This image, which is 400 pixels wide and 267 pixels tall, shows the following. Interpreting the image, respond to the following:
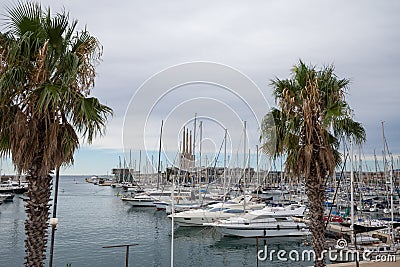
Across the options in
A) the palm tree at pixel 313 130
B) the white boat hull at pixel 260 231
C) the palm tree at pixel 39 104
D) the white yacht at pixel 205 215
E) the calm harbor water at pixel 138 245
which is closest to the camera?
the palm tree at pixel 39 104

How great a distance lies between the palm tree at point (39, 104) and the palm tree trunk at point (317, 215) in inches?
268

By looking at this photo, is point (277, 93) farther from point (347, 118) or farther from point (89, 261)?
point (89, 261)

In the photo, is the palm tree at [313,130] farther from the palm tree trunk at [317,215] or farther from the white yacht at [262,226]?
the white yacht at [262,226]

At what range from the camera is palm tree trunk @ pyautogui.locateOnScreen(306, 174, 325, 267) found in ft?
37.2

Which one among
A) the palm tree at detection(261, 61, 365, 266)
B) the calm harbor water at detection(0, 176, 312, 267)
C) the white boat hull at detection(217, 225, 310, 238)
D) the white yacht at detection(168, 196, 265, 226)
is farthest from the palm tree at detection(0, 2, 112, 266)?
the white yacht at detection(168, 196, 265, 226)

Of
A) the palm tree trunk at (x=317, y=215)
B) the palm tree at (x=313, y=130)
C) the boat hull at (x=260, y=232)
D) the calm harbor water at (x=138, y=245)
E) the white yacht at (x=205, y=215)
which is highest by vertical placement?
the palm tree at (x=313, y=130)

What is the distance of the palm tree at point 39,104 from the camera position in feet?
26.7

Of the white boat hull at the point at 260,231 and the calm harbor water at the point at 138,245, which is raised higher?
the white boat hull at the point at 260,231

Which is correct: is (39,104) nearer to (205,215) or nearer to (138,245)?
(138,245)

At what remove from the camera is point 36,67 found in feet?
27.9

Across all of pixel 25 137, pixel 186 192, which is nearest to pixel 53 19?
pixel 25 137

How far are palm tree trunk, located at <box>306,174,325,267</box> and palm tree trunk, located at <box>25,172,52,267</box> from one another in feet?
24.8

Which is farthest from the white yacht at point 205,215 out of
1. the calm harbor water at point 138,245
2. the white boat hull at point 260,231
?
the white boat hull at point 260,231

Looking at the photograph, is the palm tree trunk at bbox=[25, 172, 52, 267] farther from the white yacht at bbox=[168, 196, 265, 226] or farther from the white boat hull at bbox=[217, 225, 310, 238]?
the white yacht at bbox=[168, 196, 265, 226]
